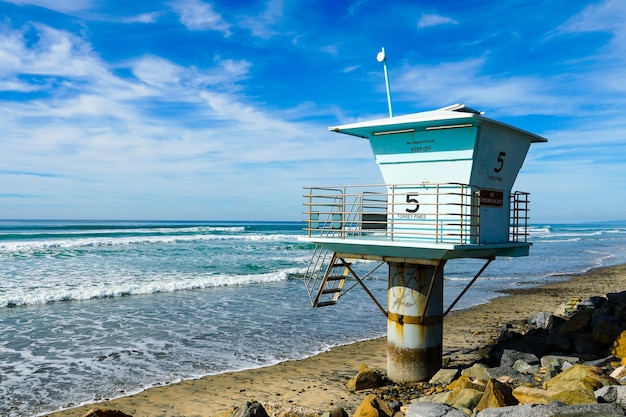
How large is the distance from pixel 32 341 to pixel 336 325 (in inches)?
376

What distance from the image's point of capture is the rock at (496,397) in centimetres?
733

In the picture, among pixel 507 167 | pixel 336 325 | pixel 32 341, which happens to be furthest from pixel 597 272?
pixel 32 341

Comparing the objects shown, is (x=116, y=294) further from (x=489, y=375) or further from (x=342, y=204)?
(x=489, y=375)

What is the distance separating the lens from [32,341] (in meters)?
15.5

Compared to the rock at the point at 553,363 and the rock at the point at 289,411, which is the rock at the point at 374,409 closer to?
the rock at the point at 289,411

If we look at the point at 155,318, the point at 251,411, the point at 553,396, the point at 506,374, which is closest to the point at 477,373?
the point at 506,374

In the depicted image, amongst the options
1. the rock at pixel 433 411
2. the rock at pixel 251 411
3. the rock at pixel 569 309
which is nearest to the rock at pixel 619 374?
the rock at pixel 433 411

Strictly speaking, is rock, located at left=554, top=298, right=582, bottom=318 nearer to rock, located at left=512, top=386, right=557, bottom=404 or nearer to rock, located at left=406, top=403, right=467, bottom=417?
rock, located at left=512, top=386, right=557, bottom=404

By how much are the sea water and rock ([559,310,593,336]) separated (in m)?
5.96

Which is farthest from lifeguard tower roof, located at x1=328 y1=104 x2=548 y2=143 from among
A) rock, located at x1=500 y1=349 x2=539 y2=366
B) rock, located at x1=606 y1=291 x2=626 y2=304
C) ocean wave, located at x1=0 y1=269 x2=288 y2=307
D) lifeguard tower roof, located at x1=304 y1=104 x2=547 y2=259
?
ocean wave, located at x1=0 y1=269 x2=288 y2=307

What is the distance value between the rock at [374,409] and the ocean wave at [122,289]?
1801cm

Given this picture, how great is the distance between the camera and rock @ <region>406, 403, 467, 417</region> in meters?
7.30

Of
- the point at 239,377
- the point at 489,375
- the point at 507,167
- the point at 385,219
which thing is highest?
the point at 507,167

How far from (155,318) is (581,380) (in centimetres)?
1510
